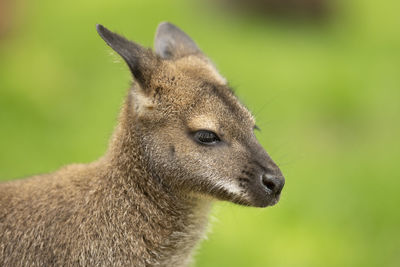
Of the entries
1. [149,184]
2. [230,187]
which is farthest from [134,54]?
[230,187]

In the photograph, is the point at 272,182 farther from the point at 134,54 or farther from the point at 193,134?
the point at 134,54

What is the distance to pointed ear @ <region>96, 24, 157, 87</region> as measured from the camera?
19.0 ft

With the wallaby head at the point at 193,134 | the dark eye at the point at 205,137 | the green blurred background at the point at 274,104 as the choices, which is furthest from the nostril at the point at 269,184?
the green blurred background at the point at 274,104

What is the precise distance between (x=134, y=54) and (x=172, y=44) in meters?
1.22

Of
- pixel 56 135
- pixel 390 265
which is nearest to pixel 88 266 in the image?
pixel 390 265

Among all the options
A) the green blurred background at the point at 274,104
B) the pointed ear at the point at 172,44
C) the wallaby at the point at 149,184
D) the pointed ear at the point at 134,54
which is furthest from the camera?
the green blurred background at the point at 274,104

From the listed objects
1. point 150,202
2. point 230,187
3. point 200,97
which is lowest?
point 150,202

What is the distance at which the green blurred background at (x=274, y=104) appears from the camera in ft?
31.7

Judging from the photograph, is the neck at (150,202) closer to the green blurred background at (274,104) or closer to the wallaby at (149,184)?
the wallaby at (149,184)

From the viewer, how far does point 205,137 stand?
5914 millimetres

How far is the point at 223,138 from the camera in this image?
19.5ft

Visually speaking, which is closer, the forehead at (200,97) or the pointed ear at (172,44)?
the forehead at (200,97)

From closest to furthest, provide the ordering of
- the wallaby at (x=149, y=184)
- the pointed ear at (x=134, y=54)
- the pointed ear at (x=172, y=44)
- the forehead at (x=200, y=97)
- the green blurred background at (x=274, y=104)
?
the pointed ear at (x=134, y=54)
the wallaby at (x=149, y=184)
the forehead at (x=200, y=97)
the pointed ear at (x=172, y=44)
the green blurred background at (x=274, y=104)

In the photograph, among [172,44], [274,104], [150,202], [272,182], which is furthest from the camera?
[274,104]
